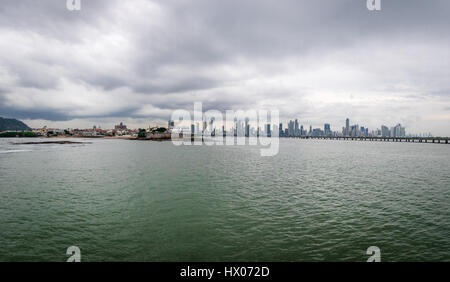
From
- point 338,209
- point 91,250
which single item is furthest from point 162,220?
point 338,209

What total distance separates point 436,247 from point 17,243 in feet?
94.4

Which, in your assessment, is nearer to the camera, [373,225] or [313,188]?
[373,225]

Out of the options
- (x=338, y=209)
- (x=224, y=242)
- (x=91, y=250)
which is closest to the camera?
(x=91, y=250)

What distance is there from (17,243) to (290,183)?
3250 cm

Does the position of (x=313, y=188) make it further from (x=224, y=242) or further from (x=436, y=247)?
(x=224, y=242)

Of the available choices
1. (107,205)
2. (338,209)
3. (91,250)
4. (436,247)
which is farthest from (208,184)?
(436,247)

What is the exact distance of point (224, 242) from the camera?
16.0m

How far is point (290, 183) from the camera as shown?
3631cm
